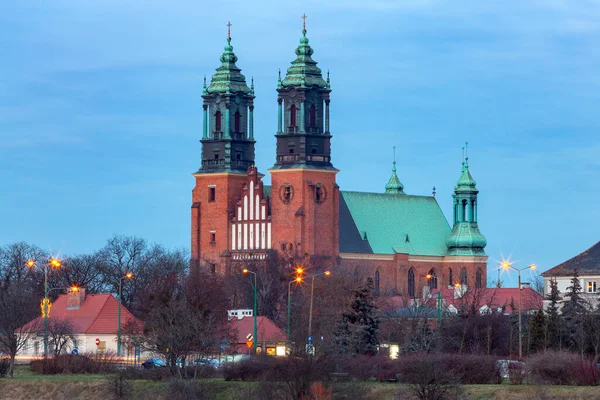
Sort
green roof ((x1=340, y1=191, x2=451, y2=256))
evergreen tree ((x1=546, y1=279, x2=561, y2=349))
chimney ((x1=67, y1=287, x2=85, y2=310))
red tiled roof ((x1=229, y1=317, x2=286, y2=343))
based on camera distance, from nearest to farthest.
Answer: evergreen tree ((x1=546, y1=279, x2=561, y2=349)) → red tiled roof ((x1=229, y1=317, x2=286, y2=343)) → chimney ((x1=67, y1=287, x2=85, y2=310)) → green roof ((x1=340, y1=191, x2=451, y2=256))

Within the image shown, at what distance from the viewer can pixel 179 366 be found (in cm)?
7012

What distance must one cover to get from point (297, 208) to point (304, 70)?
10.4 m

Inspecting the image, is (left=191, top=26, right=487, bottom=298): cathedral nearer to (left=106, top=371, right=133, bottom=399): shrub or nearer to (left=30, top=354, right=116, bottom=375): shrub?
(left=30, top=354, right=116, bottom=375): shrub

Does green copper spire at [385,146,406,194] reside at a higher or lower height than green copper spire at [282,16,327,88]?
lower

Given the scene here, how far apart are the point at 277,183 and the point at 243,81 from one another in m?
9.84

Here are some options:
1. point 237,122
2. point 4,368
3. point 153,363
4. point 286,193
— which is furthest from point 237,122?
point 4,368

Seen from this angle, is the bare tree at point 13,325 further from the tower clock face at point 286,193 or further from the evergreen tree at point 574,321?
the tower clock face at point 286,193

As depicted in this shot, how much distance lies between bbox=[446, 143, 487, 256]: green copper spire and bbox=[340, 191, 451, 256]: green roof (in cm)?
135

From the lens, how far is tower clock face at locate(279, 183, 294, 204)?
136625 millimetres

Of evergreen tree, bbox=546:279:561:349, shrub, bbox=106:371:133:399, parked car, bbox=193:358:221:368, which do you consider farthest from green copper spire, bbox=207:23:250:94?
shrub, bbox=106:371:133:399

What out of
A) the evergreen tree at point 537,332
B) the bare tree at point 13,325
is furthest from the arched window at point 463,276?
the bare tree at point 13,325

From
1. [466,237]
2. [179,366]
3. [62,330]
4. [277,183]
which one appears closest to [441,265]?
[466,237]

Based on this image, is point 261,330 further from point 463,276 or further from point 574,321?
point 463,276

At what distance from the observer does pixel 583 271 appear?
11119cm
